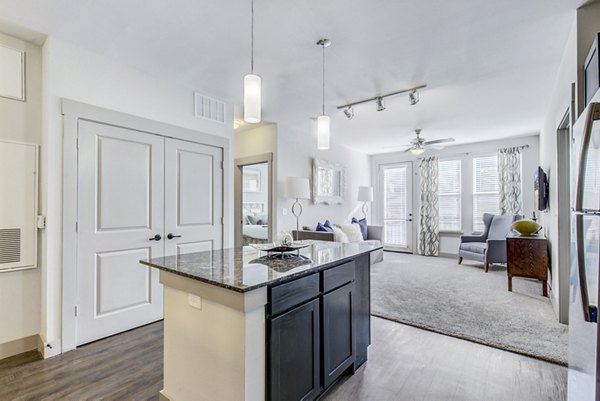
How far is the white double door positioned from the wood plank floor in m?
0.37

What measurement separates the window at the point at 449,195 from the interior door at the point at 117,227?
20.4 feet

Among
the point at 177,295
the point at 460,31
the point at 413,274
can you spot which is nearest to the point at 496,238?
the point at 413,274

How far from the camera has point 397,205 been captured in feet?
25.2

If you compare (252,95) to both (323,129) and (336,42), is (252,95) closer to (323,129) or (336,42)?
(323,129)

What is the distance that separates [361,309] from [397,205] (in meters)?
5.82

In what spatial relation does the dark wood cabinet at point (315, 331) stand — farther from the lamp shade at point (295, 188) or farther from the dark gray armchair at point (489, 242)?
the dark gray armchair at point (489, 242)

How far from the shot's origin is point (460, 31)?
2.42 meters

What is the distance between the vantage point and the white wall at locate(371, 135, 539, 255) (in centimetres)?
604

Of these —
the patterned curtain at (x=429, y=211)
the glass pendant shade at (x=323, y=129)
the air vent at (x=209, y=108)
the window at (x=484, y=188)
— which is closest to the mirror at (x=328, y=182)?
the patterned curtain at (x=429, y=211)

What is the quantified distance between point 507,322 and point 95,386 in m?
3.71

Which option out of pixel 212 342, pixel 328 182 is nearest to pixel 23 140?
pixel 212 342

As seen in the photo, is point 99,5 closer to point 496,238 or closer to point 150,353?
point 150,353

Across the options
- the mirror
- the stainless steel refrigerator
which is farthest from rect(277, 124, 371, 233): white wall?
the stainless steel refrigerator

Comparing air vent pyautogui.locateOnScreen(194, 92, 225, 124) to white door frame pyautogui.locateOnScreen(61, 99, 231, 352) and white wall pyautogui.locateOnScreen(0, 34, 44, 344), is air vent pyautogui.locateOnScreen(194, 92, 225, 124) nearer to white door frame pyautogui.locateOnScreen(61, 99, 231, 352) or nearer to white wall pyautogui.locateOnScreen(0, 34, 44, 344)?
white door frame pyautogui.locateOnScreen(61, 99, 231, 352)
